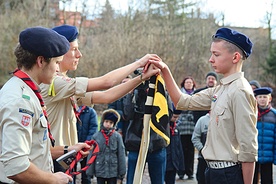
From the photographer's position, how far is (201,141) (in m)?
8.34

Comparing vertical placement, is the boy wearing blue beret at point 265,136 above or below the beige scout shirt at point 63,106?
below

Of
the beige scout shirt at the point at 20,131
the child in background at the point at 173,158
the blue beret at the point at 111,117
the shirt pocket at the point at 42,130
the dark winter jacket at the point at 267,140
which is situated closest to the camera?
the beige scout shirt at the point at 20,131

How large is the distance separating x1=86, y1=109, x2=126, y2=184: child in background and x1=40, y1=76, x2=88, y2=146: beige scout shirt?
336 centimetres

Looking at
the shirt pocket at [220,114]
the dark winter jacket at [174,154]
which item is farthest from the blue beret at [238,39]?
the dark winter jacket at [174,154]

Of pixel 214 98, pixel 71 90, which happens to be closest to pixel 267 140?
pixel 214 98

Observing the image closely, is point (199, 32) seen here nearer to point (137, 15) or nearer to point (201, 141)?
point (137, 15)

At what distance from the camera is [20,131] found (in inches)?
105

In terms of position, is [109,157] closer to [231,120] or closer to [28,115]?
[231,120]

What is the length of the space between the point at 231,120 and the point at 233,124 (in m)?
0.04

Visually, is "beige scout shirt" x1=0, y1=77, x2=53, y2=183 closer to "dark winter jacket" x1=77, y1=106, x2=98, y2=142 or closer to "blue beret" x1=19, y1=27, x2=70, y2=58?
"blue beret" x1=19, y1=27, x2=70, y2=58

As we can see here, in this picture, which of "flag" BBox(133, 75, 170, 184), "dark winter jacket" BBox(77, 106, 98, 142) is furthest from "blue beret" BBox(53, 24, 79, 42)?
"dark winter jacket" BBox(77, 106, 98, 142)

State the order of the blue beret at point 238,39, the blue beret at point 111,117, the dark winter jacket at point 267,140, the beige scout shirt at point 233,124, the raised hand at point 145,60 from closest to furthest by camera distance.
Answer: the beige scout shirt at point 233,124 → the blue beret at point 238,39 → the raised hand at point 145,60 → the blue beret at point 111,117 → the dark winter jacket at point 267,140

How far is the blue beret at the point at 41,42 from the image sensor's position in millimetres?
2949

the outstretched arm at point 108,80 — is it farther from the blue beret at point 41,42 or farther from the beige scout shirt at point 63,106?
the blue beret at point 41,42
